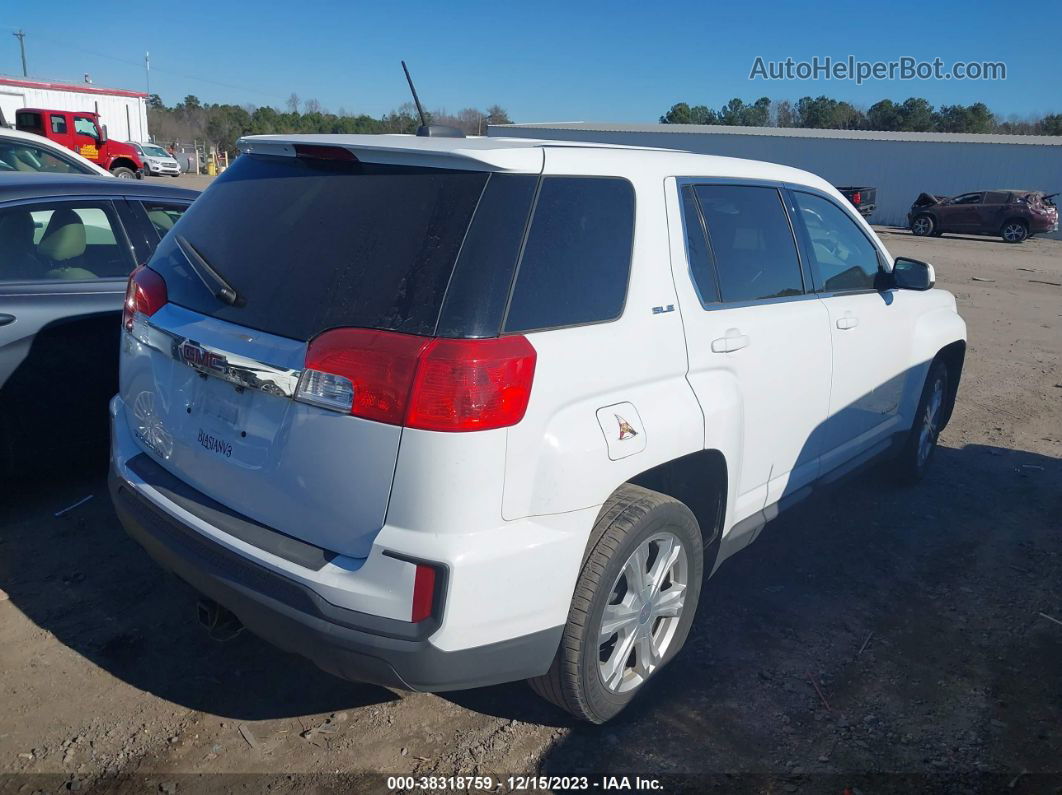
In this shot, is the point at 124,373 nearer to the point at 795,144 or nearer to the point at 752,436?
the point at 752,436

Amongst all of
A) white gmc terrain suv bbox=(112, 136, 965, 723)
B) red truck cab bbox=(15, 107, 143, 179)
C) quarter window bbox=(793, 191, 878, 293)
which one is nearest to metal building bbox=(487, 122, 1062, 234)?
red truck cab bbox=(15, 107, 143, 179)

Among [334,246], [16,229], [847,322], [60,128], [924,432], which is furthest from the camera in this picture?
[60,128]

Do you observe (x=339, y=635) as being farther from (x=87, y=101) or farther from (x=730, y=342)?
(x=87, y=101)

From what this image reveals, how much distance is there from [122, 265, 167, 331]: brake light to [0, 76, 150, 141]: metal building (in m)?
39.7

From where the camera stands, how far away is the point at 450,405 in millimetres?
2178

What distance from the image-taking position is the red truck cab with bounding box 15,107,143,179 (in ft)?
84.5

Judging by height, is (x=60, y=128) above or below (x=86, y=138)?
above

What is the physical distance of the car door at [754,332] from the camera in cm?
302

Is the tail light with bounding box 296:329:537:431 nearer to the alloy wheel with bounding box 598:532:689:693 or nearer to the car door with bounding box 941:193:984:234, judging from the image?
the alloy wheel with bounding box 598:532:689:693

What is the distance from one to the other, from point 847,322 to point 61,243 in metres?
3.97

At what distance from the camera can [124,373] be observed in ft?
10.0

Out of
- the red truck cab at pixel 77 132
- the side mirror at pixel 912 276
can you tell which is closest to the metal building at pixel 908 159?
the red truck cab at pixel 77 132

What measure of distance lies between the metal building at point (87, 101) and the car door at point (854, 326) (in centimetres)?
4031

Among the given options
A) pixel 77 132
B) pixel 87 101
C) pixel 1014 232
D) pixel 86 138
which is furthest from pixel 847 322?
pixel 87 101
